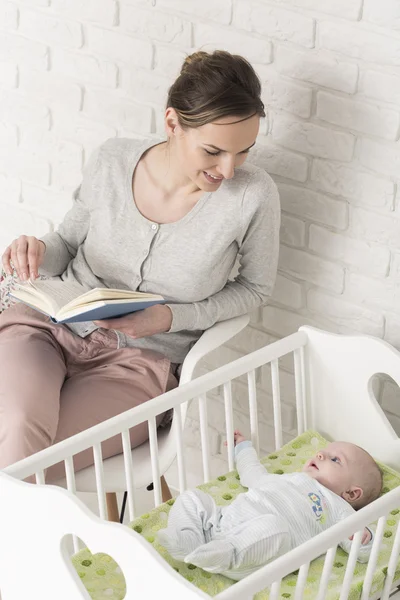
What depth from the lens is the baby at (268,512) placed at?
1743mm

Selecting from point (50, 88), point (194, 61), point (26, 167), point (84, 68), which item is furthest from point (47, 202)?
point (194, 61)

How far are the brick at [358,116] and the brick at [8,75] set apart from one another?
1.07m

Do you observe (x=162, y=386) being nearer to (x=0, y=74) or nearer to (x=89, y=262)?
(x=89, y=262)

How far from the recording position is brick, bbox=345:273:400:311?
2254mm

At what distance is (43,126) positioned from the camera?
288 cm

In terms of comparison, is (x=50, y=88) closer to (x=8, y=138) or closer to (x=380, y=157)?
(x=8, y=138)

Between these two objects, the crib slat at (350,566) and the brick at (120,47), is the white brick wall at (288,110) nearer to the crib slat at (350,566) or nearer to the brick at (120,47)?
the brick at (120,47)

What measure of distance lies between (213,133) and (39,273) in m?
0.63

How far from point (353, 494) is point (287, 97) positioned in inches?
36.0

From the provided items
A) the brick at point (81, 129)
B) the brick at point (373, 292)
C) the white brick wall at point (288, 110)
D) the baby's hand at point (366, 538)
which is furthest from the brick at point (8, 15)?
the baby's hand at point (366, 538)

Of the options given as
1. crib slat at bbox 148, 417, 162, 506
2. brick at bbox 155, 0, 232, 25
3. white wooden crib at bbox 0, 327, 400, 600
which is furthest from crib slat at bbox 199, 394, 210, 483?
brick at bbox 155, 0, 232, 25

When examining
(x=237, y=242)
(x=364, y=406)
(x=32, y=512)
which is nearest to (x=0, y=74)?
(x=237, y=242)

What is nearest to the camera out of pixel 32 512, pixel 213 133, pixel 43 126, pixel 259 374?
pixel 32 512

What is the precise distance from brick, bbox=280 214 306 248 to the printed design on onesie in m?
0.70
